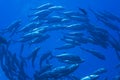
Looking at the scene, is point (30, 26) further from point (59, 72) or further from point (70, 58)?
point (59, 72)

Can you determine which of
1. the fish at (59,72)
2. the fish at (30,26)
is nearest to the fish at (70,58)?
the fish at (59,72)

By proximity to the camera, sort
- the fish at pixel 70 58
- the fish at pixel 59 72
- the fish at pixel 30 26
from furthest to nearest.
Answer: the fish at pixel 30 26, the fish at pixel 70 58, the fish at pixel 59 72

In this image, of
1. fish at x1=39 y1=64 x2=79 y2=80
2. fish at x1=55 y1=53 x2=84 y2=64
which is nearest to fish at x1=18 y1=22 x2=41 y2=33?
fish at x1=55 y1=53 x2=84 y2=64

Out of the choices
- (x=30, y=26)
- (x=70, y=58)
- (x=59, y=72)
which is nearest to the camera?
(x=59, y=72)

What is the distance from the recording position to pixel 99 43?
25.1 feet

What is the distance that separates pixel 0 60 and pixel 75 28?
1.84 meters

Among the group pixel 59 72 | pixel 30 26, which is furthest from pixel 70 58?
pixel 30 26

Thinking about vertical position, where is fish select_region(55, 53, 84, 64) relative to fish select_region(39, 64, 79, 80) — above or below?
above

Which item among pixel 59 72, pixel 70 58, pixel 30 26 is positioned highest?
pixel 30 26

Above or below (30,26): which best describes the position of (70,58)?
below

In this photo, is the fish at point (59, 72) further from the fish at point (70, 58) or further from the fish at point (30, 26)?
the fish at point (30, 26)

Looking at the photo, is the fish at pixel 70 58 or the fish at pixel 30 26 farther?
the fish at pixel 30 26

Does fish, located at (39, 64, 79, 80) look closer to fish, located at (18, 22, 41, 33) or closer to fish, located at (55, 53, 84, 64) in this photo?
fish, located at (55, 53, 84, 64)

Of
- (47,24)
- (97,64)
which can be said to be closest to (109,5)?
(97,64)
